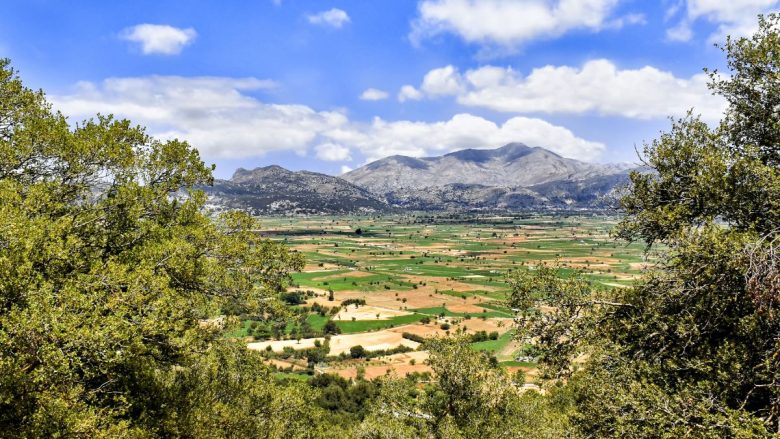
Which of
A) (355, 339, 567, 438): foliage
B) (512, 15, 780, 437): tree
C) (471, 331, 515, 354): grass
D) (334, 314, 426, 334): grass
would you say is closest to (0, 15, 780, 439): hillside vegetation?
(512, 15, 780, 437): tree

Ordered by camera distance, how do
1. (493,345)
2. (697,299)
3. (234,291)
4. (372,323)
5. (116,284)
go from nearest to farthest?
(697,299), (116,284), (234,291), (493,345), (372,323)

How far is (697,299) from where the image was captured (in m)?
13.9

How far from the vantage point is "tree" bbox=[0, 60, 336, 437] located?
12.7m

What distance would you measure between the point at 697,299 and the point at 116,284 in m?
19.2

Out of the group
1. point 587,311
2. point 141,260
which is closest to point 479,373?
point 587,311

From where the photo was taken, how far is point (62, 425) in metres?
12.9

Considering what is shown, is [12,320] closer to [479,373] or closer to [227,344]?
[227,344]

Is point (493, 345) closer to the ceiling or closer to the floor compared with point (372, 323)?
closer to the floor

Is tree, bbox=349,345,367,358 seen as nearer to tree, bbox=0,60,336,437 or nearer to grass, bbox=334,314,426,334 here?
grass, bbox=334,314,426,334

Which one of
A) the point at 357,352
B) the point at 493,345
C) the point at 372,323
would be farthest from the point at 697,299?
the point at 372,323

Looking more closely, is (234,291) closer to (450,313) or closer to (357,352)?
(357,352)

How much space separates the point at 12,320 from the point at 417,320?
122884mm

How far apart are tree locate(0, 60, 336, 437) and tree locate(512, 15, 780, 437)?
46.1 ft

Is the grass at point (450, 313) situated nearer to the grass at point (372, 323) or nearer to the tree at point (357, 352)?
the grass at point (372, 323)
